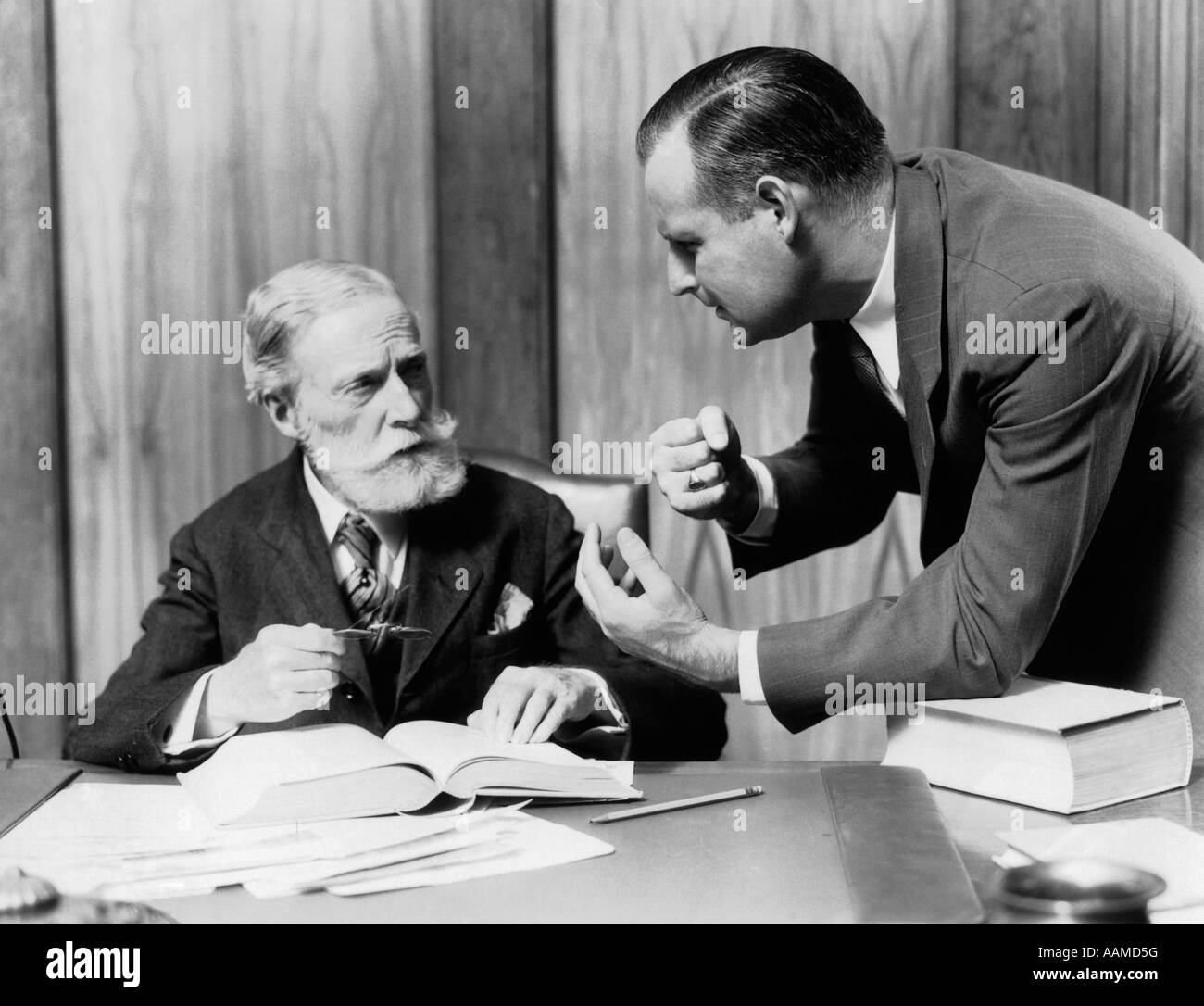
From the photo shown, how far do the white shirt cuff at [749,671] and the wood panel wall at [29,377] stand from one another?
1.72 m

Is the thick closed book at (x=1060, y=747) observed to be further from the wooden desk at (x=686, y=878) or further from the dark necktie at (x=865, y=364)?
the dark necktie at (x=865, y=364)

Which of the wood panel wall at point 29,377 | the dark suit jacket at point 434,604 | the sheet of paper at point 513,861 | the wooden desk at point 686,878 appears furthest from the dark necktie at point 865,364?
the wood panel wall at point 29,377

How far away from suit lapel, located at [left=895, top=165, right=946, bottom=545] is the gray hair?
785mm

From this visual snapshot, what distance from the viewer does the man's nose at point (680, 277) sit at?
73.5 inches

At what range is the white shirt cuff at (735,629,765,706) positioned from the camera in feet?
5.03

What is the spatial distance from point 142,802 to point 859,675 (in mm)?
793

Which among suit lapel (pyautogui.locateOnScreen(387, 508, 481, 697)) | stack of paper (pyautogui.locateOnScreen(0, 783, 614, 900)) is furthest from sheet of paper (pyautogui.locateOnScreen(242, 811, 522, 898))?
suit lapel (pyautogui.locateOnScreen(387, 508, 481, 697))

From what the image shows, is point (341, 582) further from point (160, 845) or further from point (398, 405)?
point (160, 845)

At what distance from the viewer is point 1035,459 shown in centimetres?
149

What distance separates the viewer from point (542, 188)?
2.59m

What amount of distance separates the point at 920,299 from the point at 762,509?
530 millimetres
